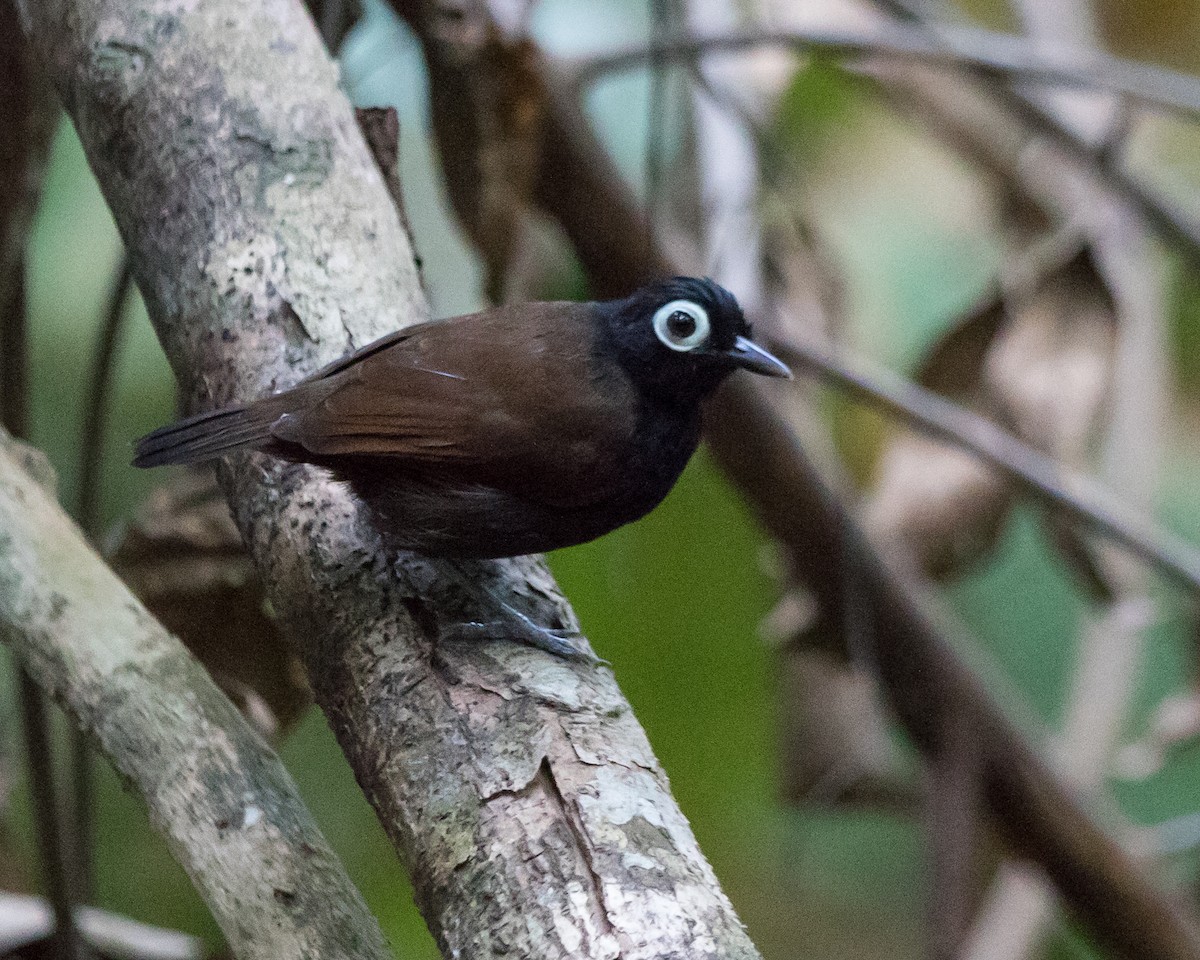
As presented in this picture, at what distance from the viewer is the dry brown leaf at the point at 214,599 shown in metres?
2.55

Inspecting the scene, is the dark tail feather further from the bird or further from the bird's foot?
the bird's foot

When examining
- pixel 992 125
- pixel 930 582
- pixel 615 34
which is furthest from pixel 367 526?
pixel 615 34

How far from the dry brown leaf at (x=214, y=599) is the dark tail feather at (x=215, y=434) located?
74 cm

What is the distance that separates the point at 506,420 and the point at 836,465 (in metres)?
2.16

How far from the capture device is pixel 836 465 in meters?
3.91

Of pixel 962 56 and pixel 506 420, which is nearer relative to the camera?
pixel 506 420

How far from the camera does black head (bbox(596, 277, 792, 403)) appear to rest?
2.08 metres

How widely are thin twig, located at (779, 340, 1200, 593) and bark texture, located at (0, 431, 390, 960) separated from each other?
2128mm

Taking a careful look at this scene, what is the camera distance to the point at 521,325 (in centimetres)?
208

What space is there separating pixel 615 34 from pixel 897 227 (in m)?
1.62

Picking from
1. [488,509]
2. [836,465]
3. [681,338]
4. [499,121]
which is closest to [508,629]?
[488,509]

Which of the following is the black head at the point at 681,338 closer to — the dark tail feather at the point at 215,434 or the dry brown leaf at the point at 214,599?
the dark tail feather at the point at 215,434

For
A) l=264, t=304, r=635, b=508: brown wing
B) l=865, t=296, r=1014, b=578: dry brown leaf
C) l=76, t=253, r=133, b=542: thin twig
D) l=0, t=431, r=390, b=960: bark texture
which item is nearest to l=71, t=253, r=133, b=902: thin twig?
l=76, t=253, r=133, b=542: thin twig

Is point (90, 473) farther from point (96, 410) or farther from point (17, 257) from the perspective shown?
point (17, 257)
